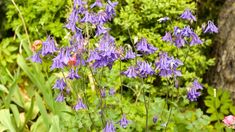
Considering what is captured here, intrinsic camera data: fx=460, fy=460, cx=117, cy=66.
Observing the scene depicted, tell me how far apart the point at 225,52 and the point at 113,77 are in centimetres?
155

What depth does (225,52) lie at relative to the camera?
3990 millimetres

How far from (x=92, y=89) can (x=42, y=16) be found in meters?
1.01

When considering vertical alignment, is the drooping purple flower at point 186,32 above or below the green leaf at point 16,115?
above

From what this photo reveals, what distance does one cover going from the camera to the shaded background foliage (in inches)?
115

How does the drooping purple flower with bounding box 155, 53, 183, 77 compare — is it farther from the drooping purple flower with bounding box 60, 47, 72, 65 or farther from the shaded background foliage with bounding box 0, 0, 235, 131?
the drooping purple flower with bounding box 60, 47, 72, 65

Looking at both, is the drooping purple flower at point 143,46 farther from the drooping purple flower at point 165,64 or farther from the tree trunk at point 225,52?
the tree trunk at point 225,52

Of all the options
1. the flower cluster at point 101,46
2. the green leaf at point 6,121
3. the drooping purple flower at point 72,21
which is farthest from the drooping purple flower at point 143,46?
the green leaf at point 6,121

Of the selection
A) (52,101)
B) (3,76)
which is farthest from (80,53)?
(3,76)

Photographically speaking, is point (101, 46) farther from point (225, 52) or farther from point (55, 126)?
point (225, 52)

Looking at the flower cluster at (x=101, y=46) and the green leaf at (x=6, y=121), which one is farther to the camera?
the green leaf at (x=6, y=121)

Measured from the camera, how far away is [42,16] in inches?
167

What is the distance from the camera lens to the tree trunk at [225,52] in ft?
12.8

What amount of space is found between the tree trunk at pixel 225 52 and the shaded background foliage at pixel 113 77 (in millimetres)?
119

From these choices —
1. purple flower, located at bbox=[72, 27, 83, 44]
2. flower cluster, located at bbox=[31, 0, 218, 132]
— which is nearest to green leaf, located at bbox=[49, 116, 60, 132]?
flower cluster, located at bbox=[31, 0, 218, 132]
